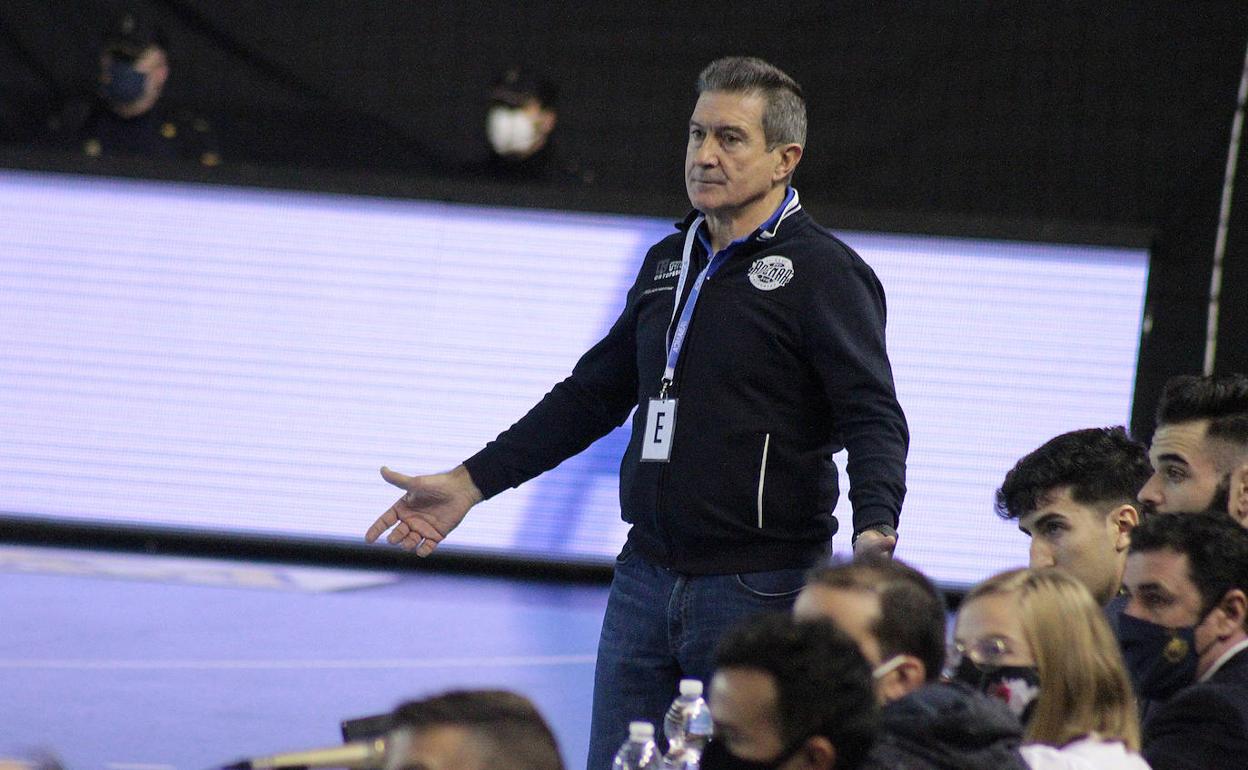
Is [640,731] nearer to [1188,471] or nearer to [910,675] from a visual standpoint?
[910,675]

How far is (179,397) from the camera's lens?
8312 millimetres

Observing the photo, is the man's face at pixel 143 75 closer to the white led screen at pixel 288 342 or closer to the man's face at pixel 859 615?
the white led screen at pixel 288 342

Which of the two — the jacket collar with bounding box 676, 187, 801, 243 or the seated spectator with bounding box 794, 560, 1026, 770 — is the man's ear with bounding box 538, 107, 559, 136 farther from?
the seated spectator with bounding box 794, 560, 1026, 770

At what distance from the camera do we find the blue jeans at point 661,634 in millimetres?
3107

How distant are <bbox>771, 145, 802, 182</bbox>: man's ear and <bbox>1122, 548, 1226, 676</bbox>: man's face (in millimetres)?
977

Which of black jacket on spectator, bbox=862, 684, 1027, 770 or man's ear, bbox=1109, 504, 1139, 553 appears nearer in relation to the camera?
black jacket on spectator, bbox=862, 684, 1027, 770

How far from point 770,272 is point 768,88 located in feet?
1.20


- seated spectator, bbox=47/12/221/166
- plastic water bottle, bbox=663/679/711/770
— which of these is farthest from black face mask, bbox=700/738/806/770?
seated spectator, bbox=47/12/221/166

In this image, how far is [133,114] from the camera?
875 centimetres

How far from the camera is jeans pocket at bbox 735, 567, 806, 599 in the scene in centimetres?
313

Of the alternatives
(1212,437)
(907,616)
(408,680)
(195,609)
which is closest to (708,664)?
(907,616)

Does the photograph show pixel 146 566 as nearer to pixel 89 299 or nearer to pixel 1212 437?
pixel 89 299

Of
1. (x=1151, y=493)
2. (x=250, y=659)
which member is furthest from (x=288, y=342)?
(x=1151, y=493)

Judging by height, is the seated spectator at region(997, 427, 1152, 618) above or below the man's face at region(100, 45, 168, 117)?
below
